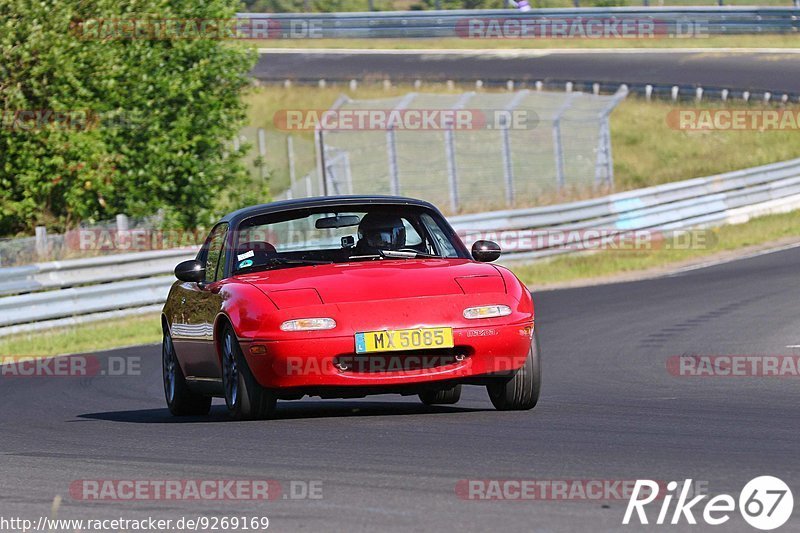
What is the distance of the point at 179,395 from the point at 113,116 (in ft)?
46.6

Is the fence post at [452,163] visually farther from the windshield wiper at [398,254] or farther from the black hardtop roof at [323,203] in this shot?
the windshield wiper at [398,254]

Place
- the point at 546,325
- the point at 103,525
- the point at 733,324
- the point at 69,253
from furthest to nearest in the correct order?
the point at 69,253
the point at 546,325
the point at 733,324
the point at 103,525

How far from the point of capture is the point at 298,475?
6.46 meters

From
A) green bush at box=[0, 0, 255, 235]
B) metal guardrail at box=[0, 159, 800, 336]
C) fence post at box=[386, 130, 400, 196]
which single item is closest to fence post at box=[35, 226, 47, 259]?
metal guardrail at box=[0, 159, 800, 336]

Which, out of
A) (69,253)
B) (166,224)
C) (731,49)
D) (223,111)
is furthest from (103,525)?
(731,49)

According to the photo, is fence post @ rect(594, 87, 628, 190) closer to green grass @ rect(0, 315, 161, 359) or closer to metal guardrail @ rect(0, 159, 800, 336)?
metal guardrail @ rect(0, 159, 800, 336)

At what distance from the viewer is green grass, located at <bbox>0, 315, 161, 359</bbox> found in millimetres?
17172

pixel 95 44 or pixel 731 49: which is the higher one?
pixel 95 44

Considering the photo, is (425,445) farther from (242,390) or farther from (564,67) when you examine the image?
(564,67)

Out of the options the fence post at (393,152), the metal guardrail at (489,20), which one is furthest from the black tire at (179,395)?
the metal guardrail at (489,20)

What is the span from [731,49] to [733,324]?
3312cm

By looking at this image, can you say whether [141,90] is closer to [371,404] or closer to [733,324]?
→ [733,324]

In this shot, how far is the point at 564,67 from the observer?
150 feet

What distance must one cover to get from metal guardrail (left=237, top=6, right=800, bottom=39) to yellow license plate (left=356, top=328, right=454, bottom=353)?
36.2 m
